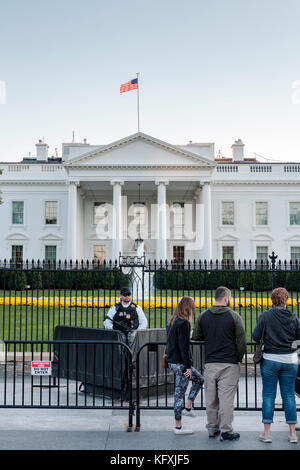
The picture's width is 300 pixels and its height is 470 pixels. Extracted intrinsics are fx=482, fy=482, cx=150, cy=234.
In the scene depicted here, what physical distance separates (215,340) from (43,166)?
42.9 metres

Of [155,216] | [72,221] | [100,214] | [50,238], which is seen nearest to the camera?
[72,221]

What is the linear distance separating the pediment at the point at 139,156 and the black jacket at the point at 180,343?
1419 inches

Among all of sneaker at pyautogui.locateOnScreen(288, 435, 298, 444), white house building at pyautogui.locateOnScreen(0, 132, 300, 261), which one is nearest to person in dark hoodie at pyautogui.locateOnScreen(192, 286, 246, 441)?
sneaker at pyautogui.locateOnScreen(288, 435, 298, 444)

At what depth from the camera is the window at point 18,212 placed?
46.0 meters

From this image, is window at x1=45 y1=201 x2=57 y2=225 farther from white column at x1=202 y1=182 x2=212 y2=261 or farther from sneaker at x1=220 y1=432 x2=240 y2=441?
sneaker at x1=220 y1=432 x2=240 y2=441

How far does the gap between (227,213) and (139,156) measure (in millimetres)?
10603

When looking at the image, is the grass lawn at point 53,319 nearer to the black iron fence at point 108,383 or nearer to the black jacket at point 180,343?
the black iron fence at point 108,383

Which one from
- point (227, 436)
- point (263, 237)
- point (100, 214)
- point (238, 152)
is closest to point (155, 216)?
point (100, 214)

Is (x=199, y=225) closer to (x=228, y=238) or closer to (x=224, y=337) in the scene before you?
(x=228, y=238)

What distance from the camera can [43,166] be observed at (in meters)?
46.3

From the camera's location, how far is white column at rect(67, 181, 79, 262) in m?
41.2

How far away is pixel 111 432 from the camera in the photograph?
228 inches

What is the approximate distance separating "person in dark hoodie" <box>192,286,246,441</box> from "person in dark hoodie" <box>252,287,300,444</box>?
275 mm
